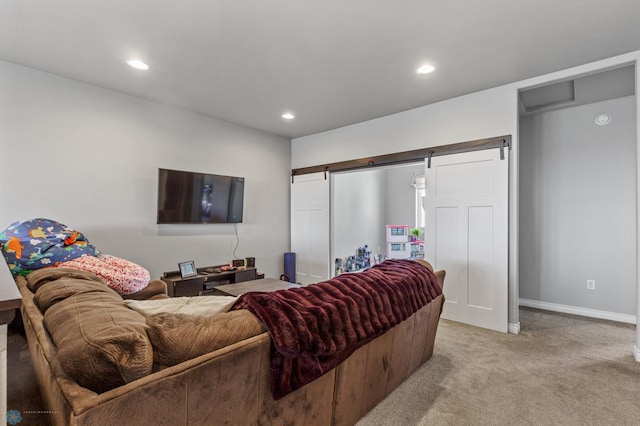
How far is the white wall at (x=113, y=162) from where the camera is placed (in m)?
2.92

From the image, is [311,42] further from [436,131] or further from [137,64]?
[436,131]

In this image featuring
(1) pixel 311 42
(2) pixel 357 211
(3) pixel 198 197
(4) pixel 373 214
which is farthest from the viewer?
(4) pixel 373 214

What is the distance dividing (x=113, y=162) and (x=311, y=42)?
2.56 m

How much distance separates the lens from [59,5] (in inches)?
83.6

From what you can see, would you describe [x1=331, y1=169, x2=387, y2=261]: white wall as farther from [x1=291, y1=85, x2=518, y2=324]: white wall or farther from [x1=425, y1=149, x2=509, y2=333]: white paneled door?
[x1=425, y1=149, x2=509, y2=333]: white paneled door

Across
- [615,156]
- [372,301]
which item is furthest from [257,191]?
[615,156]

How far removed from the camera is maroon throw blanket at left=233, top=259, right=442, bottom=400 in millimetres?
1193

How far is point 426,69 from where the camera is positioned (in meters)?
2.97

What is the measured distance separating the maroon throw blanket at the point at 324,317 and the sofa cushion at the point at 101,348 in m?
0.44

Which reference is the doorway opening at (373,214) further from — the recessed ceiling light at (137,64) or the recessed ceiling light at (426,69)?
the recessed ceiling light at (137,64)

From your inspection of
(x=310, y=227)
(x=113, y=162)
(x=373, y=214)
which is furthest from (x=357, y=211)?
(x=113, y=162)

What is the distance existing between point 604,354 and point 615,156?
231 centimetres

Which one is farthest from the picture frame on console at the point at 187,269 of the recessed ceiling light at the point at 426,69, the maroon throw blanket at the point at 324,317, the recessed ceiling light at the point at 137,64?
the recessed ceiling light at the point at 426,69

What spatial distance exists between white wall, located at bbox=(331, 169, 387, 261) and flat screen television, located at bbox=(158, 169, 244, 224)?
5.09 feet
